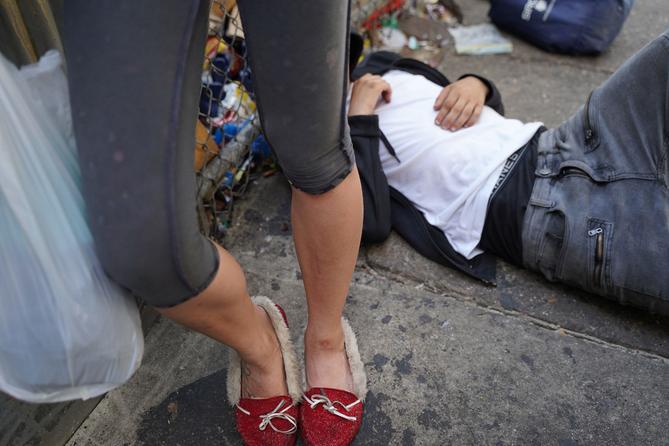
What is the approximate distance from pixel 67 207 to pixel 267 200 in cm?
119

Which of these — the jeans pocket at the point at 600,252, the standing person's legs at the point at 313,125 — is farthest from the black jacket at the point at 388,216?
the standing person's legs at the point at 313,125

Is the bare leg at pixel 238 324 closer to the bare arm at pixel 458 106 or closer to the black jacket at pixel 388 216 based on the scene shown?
the black jacket at pixel 388 216

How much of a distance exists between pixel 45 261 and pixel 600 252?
1373 millimetres

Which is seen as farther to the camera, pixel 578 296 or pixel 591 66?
pixel 591 66

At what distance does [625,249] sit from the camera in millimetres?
1497

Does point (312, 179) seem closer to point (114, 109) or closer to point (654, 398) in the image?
point (114, 109)

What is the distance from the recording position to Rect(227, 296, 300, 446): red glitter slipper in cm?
131

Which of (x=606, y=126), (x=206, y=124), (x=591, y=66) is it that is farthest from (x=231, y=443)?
(x=591, y=66)

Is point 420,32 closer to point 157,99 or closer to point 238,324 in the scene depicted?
point 238,324

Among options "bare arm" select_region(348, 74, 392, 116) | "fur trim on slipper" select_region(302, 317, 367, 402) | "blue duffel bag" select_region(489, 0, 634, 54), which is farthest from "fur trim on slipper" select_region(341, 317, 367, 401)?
"blue duffel bag" select_region(489, 0, 634, 54)

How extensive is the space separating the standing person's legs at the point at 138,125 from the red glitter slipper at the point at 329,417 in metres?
0.61

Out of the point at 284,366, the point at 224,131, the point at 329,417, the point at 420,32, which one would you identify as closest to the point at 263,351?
the point at 284,366

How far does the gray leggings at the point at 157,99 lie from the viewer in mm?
782

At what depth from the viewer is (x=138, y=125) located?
789mm
